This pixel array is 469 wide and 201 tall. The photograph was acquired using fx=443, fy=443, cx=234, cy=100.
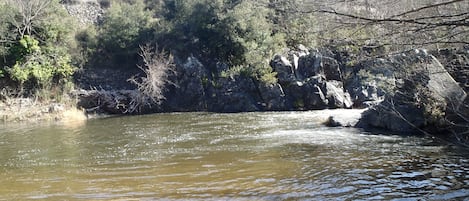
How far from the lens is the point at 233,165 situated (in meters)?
10.7

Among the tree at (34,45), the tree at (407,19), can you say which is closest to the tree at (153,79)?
the tree at (34,45)

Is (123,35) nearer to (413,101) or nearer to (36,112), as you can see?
(36,112)

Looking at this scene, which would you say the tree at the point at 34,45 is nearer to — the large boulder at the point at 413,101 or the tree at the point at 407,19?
the large boulder at the point at 413,101

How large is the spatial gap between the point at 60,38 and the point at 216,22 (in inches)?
386

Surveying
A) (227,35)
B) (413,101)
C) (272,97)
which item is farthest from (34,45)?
(413,101)

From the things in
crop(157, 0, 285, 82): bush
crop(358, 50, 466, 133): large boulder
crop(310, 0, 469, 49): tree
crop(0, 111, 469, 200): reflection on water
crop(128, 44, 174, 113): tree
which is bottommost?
crop(0, 111, 469, 200): reflection on water

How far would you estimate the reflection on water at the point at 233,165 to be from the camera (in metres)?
8.31

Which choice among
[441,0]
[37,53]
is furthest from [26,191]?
[37,53]

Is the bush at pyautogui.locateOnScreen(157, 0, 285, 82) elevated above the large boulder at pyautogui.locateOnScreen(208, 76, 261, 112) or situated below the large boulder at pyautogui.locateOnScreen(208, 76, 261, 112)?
above

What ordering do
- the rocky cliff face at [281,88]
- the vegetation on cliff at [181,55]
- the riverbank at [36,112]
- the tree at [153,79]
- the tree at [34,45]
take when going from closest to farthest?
the rocky cliff face at [281,88]
the riverbank at [36,112]
the vegetation on cliff at [181,55]
the tree at [34,45]
the tree at [153,79]

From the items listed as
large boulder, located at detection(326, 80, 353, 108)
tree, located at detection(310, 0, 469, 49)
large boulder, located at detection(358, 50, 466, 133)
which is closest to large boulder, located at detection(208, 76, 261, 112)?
large boulder, located at detection(326, 80, 353, 108)

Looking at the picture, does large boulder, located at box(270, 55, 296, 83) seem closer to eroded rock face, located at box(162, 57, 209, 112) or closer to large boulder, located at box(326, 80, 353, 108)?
large boulder, located at box(326, 80, 353, 108)

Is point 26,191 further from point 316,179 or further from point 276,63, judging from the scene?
point 276,63

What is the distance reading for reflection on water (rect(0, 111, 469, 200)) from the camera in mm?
8312
